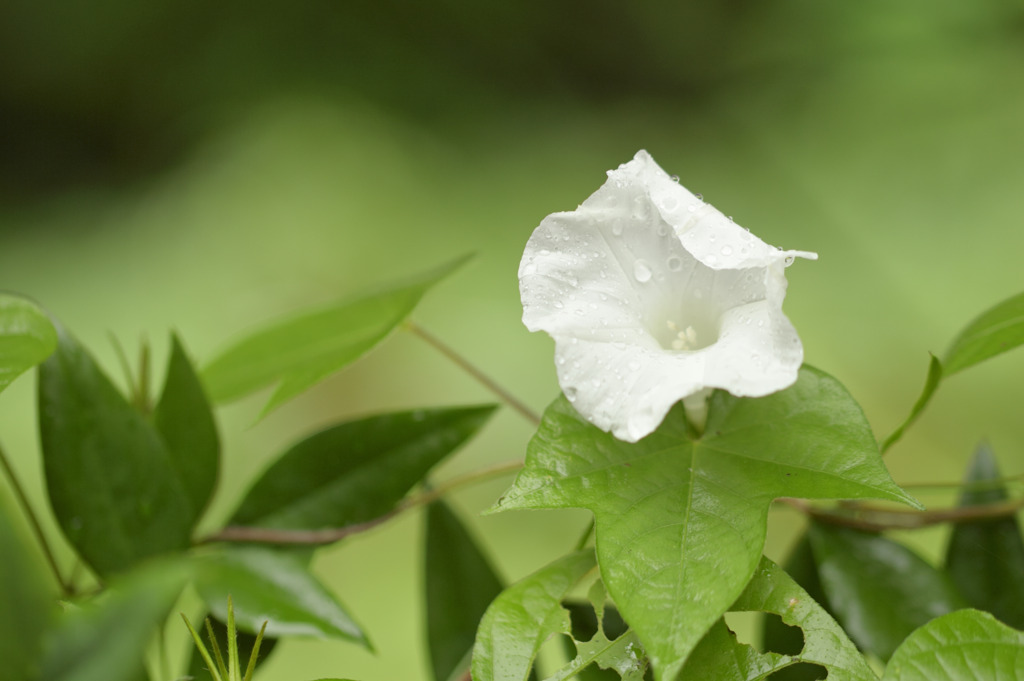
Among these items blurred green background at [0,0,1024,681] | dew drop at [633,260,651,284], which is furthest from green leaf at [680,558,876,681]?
blurred green background at [0,0,1024,681]

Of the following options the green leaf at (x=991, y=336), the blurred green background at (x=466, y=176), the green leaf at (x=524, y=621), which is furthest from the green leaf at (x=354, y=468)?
the blurred green background at (x=466, y=176)

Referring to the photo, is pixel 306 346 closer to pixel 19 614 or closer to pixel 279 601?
pixel 279 601

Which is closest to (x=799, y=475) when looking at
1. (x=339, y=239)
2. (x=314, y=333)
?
(x=314, y=333)

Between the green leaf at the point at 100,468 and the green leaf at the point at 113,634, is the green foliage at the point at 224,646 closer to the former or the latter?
the green leaf at the point at 100,468

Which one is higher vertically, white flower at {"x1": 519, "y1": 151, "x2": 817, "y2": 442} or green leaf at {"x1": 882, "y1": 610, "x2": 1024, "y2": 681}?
white flower at {"x1": 519, "y1": 151, "x2": 817, "y2": 442}

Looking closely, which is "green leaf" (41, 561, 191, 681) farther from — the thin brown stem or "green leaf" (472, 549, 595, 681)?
the thin brown stem
